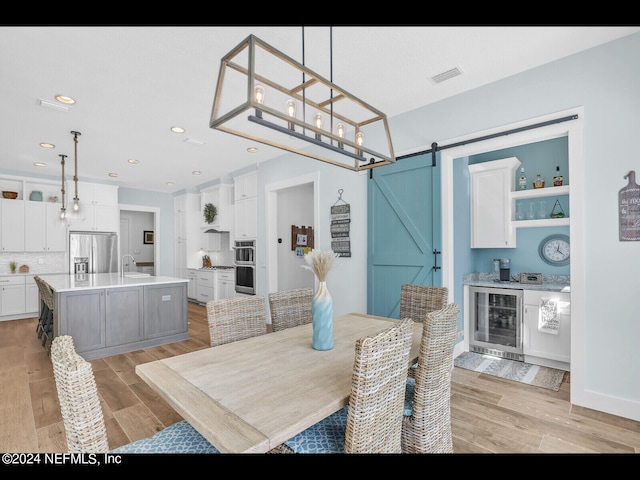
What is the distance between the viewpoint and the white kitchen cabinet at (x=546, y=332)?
128 inches

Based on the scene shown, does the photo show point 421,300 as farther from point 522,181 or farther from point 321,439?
point 522,181

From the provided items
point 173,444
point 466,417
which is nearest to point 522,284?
point 466,417

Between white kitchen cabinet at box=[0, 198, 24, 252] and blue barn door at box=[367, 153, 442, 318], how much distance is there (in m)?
6.18

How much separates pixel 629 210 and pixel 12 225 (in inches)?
327

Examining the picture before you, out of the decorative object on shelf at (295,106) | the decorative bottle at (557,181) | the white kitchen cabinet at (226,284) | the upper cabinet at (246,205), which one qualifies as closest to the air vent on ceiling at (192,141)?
the decorative object on shelf at (295,106)

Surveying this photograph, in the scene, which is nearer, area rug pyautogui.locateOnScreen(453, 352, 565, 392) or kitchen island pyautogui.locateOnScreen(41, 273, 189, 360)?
area rug pyautogui.locateOnScreen(453, 352, 565, 392)

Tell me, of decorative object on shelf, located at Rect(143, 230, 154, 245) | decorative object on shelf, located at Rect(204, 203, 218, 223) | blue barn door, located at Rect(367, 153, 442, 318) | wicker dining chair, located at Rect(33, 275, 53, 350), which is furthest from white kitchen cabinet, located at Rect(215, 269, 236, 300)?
decorative object on shelf, located at Rect(143, 230, 154, 245)

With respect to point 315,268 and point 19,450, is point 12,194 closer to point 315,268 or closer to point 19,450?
point 19,450

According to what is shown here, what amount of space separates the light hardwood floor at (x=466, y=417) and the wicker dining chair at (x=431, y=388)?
1.99ft

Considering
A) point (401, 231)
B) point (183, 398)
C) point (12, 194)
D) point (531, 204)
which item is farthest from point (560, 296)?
point (12, 194)

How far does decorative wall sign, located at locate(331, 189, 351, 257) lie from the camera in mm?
4098

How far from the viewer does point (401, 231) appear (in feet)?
11.7

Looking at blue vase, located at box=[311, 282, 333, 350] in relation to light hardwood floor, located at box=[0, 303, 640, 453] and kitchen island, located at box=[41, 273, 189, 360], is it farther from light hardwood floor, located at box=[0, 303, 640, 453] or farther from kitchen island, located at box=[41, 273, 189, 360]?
kitchen island, located at box=[41, 273, 189, 360]
